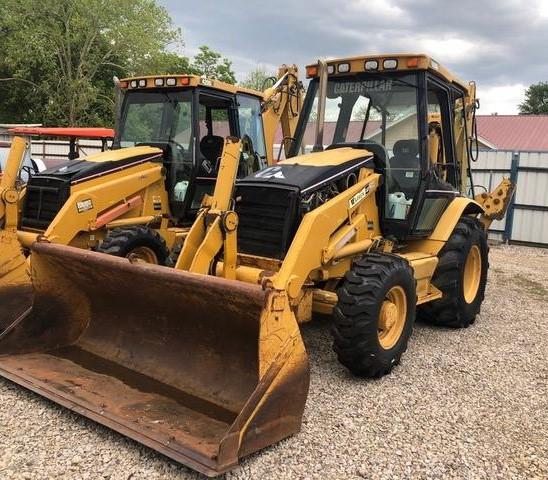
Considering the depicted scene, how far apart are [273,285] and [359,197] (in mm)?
1661

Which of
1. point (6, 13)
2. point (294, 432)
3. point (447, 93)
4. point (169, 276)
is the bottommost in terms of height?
point (294, 432)

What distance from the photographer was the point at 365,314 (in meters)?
4.18

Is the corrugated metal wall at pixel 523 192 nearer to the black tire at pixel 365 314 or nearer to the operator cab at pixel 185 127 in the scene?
the operator cab at pixel 185 127

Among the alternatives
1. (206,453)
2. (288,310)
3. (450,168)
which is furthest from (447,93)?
(206,453)

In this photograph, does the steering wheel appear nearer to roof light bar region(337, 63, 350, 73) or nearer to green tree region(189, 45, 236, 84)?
roof light bar region(337, 63, 350, 73)

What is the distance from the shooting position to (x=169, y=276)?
3781 mm

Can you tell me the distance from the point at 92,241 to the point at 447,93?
4.10 meters

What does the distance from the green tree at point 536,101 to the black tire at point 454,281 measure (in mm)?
59436

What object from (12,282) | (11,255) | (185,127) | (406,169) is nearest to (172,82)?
(185,127)

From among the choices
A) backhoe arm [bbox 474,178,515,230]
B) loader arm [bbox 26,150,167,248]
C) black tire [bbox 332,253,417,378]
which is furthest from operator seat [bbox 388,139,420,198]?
loader arm [bbox 26,150,167,248]

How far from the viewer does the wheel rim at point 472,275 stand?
631 centimetres

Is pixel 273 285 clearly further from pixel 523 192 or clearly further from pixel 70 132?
pixel 70 132

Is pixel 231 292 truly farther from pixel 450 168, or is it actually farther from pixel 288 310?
pixel 450 168

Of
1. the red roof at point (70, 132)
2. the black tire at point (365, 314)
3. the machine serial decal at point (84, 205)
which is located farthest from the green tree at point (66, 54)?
the black tire at point (365, 314)
